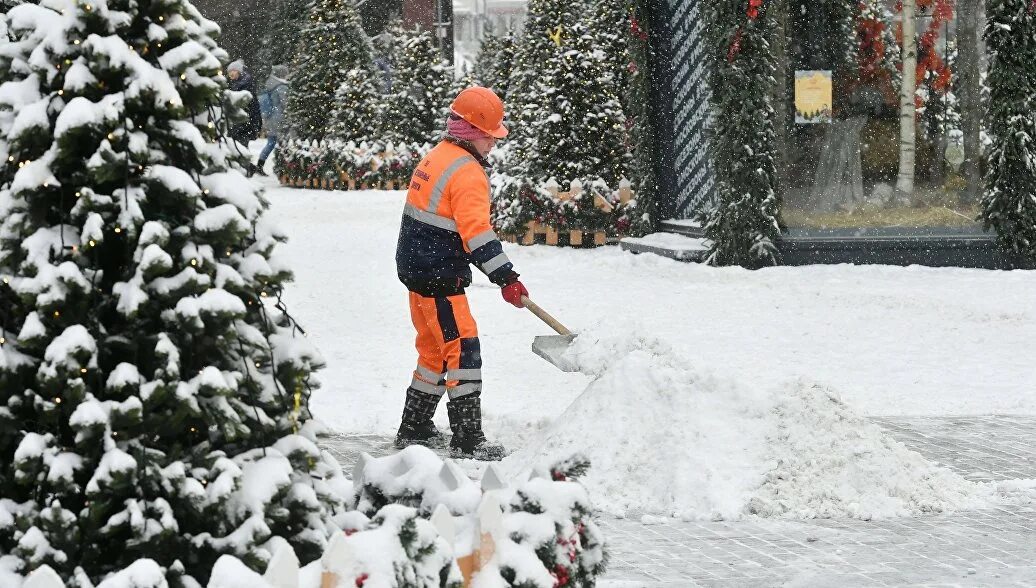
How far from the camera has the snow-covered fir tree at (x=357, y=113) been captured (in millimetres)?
29484

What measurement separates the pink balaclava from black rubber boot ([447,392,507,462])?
1373mm

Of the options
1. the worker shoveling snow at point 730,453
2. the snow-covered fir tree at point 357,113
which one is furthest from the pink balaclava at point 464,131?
the snow-covered fir tree at point 357,113

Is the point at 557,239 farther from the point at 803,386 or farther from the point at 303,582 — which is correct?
the point at 303,582

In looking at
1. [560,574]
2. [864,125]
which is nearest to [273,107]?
[864,125]

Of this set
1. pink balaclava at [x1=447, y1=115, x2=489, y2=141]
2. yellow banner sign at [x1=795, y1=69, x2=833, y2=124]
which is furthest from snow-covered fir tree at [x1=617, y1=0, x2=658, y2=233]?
pink balaclava at [x1=447, y1=115, x2=489, y2=141]

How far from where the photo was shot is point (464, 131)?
25.2ft

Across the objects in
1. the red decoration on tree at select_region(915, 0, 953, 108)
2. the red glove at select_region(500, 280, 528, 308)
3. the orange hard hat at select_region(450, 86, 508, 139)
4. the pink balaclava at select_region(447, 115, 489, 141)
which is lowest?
the red glove at select_region(500, 280, 528, 308)

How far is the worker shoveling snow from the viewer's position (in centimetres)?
645

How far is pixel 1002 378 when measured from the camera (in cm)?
991

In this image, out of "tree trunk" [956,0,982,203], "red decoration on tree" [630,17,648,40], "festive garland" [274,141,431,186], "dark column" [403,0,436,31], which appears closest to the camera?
"tree trunk" [956,0,982,203]

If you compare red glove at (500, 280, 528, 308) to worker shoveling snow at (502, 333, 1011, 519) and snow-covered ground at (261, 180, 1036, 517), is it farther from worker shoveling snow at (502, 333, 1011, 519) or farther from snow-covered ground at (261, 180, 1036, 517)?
worker shoveling snow at (502, 333, 1011, 519)

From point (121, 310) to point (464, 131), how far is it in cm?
485

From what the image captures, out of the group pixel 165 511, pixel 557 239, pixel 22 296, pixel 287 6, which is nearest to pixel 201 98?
pixel 22 296

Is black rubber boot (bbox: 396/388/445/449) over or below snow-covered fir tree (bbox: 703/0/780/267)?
below
